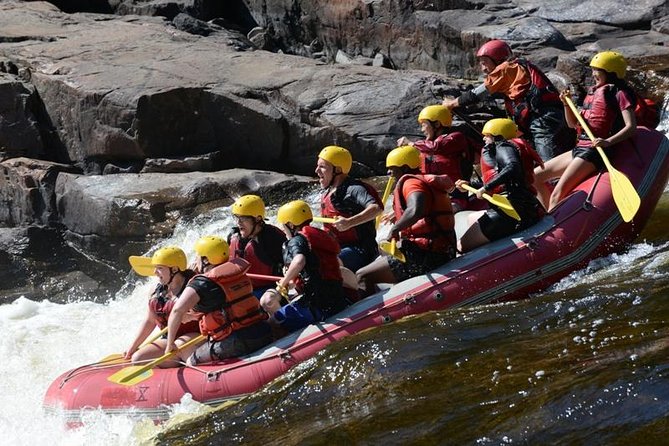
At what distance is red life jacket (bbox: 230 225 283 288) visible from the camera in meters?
7.41

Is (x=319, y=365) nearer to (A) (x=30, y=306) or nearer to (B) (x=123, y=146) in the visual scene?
(A) (x=30, y=306)

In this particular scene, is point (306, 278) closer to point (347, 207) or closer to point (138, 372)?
point (347, 207)

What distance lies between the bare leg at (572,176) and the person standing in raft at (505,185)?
0.57 metres

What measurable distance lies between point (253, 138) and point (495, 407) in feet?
26.2

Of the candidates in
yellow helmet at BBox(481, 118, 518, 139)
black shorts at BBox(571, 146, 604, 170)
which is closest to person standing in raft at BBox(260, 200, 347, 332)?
yellow helmet at BBox(481, 118, 518, 139)

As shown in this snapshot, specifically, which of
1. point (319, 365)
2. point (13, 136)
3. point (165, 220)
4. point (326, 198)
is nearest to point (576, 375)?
point (319, 365)

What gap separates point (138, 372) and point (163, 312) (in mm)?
592

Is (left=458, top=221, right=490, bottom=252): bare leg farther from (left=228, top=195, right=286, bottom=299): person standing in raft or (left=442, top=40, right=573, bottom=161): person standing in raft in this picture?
(left=442, top=40, right=573, bottom=161): person standing in raft

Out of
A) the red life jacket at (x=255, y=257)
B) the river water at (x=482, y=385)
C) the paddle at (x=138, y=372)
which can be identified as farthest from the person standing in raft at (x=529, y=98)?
the paddle at (x=138, y=372)

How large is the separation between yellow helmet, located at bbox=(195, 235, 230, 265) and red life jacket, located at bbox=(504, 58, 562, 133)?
331 cm

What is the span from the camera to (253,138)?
1258 centimetres

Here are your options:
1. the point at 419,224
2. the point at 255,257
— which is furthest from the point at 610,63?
the point at 255,257

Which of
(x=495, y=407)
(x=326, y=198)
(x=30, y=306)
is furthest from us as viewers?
(x=30, y=306)

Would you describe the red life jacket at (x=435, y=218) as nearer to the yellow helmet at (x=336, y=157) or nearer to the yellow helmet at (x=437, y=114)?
the yellow helmet at (x=336, y=157)
